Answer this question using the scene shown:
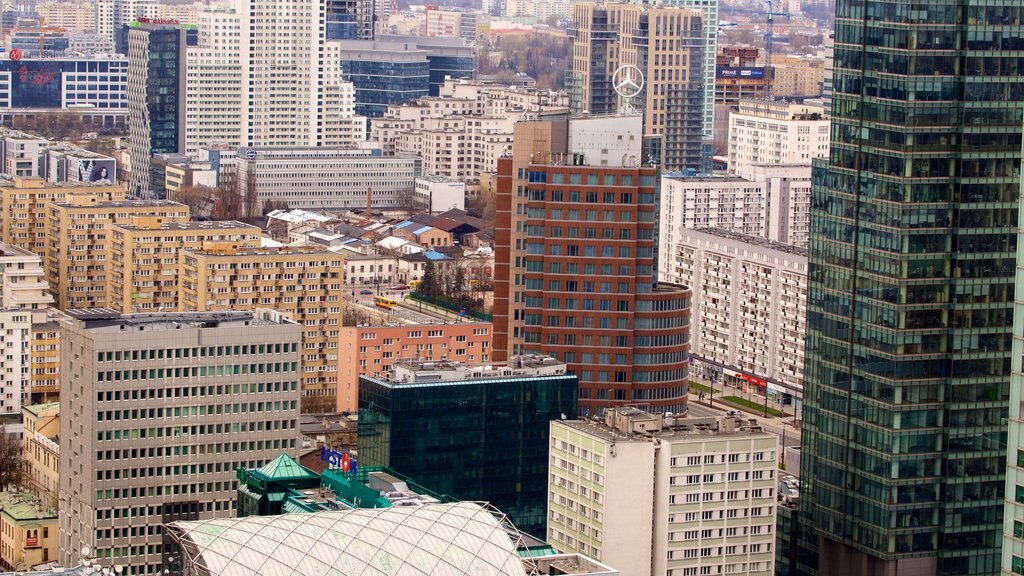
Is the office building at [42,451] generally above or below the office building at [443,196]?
below

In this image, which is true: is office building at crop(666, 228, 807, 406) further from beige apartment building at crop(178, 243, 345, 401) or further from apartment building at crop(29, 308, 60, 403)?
apartment building at crop(29, 308, 60, 403)

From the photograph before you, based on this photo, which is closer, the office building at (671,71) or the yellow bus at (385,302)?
the yellow bus at (385,302)

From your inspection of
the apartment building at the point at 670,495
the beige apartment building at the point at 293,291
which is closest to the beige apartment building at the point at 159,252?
the beige apartment building at the point at 293,291

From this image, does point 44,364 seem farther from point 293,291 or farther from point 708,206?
point 708,206


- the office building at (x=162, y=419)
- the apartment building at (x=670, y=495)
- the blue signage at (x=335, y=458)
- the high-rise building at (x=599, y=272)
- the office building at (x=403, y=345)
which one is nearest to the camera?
the apartment building at (x=670, y=495)

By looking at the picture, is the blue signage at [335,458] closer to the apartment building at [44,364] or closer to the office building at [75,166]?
the apartment building at [44,364]

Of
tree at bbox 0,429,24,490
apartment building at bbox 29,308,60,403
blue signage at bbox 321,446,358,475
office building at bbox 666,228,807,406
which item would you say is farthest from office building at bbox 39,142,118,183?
blue signage at bbox 321,446,358,475

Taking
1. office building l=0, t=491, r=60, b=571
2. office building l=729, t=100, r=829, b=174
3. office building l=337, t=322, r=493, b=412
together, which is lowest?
office building l=0, t=491, r=60, b=571
